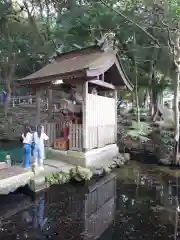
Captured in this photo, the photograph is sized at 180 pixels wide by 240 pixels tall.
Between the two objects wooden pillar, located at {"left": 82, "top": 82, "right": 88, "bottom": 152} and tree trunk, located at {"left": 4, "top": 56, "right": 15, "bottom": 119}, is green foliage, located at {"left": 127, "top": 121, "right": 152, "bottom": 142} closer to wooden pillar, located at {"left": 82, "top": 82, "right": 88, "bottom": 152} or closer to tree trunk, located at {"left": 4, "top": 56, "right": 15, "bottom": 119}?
wooden pillar, located at {"left": 82, "top": 82, "right": 88, "bottom": 152}

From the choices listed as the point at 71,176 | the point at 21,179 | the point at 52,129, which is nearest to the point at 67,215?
the point at 21,179

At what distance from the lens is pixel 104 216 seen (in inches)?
233

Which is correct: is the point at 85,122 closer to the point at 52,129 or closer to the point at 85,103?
the point at 85,103

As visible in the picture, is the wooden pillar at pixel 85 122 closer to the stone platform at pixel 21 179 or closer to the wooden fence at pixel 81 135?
the wooden fence at pixel 81 135

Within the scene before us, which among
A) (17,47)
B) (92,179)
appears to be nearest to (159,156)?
(92,179)

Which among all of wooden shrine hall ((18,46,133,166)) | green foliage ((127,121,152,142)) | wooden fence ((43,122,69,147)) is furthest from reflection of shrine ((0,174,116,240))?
green foliage ((127,121,152,142))

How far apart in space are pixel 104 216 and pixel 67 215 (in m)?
0.87

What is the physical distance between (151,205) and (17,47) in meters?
17.4

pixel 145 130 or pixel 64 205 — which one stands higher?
pixel 145 130

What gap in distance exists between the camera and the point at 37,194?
696cm

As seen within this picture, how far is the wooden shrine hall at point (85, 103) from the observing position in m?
9.29

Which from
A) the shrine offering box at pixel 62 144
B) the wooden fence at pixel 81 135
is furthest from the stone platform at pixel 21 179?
the shrine offering box at pixel 62 144

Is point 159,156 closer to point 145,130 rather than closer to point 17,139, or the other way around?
point 145,130

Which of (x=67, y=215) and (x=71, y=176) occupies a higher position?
(x=71, y=176)
